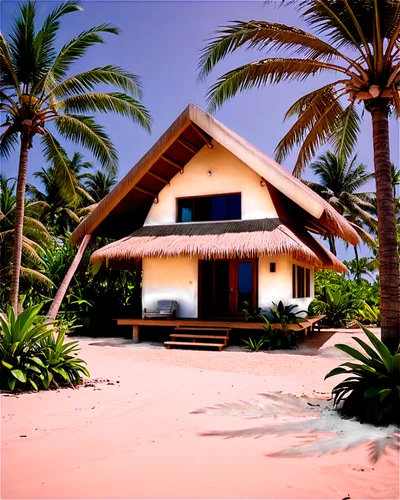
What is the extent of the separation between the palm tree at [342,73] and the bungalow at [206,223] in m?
2.64

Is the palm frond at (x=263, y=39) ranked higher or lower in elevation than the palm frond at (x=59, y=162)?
higher

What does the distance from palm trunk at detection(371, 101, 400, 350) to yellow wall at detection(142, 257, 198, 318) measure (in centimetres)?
786

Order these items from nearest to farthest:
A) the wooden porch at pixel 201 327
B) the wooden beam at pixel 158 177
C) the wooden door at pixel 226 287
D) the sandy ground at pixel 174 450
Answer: the sandy ground at pixel 174 450
the wooden porch at pixel 201 327
the wooden door at pixel 226 287
the wooden beam at pixel 158 177

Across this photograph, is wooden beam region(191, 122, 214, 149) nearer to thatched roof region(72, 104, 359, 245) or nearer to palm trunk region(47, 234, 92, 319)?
thatched roof region(72, 104, 359, 245)

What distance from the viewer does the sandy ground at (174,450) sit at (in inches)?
116

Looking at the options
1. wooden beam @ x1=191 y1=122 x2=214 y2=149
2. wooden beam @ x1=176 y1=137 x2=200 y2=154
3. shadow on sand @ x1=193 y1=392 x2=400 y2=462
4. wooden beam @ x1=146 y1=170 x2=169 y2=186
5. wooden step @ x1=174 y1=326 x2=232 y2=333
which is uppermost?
wooden beam @ x1=191 y1=122 x2=214 y2=149

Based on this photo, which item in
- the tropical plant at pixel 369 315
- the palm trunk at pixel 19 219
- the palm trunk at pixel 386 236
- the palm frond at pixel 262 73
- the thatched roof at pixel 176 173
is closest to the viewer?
the palm trunk at pixel 386 236

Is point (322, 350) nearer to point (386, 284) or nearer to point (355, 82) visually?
point (386, 284)

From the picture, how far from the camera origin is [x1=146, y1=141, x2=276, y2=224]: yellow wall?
512 inches

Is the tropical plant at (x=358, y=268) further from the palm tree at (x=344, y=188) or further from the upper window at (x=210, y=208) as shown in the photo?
the upper window at (x=210, y=208)

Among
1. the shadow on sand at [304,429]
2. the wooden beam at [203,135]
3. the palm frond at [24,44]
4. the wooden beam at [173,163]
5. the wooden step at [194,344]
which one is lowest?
the wooden step at [194,344]

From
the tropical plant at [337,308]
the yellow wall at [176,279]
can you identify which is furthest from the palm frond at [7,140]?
the tropical plant at [337,308]

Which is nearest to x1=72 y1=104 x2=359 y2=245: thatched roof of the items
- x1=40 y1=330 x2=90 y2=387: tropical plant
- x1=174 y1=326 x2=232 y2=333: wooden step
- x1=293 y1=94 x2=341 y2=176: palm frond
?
x1=293 y1=94 x2=341 y2=176: palm frond

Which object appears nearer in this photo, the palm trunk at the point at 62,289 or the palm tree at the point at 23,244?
the palm trunk at the point at 62,289
